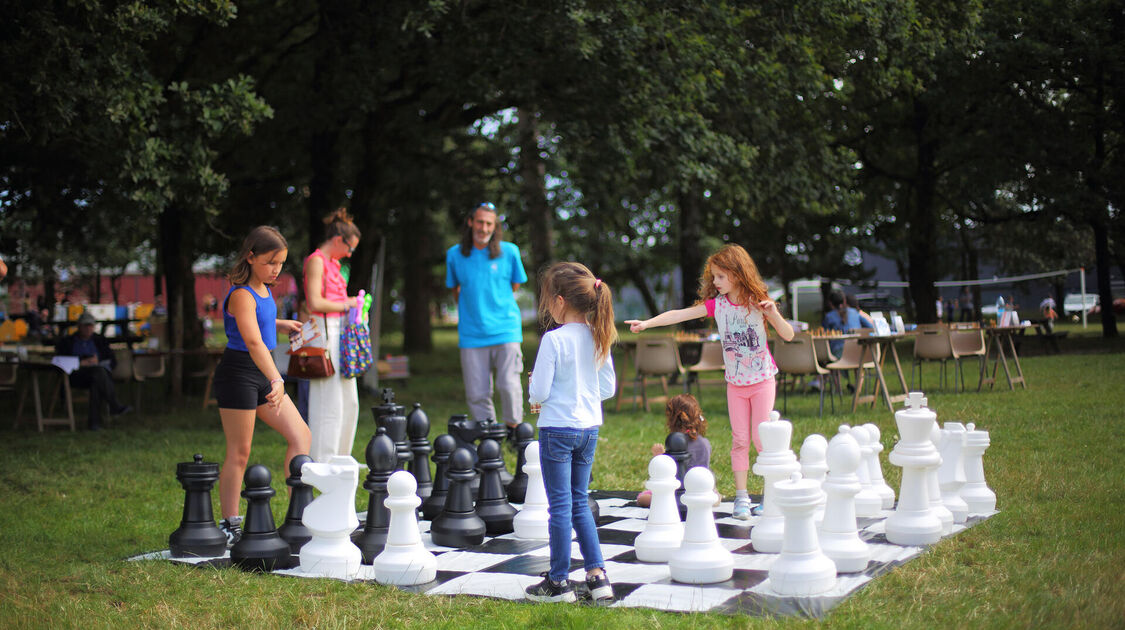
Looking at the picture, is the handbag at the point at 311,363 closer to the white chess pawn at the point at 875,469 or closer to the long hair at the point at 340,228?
the long hair at the point at 340,228

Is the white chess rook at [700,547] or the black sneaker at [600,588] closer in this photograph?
the black sneaker at [600,588]

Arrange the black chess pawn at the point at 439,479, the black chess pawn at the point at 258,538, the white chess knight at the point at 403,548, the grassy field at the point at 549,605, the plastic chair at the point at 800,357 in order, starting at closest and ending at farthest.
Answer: the grassy field at the point at 549,605
the white chess knight at the point at 403,548
the black chess pawn at the point at 258,538
the black chess pawn at the point at 439,479
the plastic chair at the point at 800,357

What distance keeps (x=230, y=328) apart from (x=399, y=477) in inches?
51.4

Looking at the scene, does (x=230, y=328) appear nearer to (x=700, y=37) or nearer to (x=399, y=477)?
(x=399, y=477)

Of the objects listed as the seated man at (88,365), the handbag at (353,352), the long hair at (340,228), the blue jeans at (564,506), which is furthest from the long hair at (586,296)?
the seated man at (88,365)

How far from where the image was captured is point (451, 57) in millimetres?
A: 10055

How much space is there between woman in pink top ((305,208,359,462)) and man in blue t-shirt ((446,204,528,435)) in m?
1.10

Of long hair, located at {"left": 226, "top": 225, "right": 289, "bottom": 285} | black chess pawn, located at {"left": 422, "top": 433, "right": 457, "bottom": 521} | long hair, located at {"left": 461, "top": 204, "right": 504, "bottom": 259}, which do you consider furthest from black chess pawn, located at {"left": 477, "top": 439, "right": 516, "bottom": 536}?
long hair, located at {"left": 461, "top": 204, "right": 504, "bottom": 259}

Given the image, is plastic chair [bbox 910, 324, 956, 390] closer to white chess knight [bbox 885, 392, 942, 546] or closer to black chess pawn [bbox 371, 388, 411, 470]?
white chess knight [bbox 885, 392, 942, 546]

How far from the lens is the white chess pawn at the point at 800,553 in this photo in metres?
3.09

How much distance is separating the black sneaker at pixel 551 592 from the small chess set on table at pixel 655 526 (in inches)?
1.8

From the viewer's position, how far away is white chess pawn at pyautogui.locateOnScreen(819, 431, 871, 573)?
3375 mm

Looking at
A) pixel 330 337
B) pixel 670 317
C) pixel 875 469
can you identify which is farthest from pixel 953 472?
pixel 330 337

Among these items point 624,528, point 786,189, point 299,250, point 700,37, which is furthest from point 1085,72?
point 299,250
